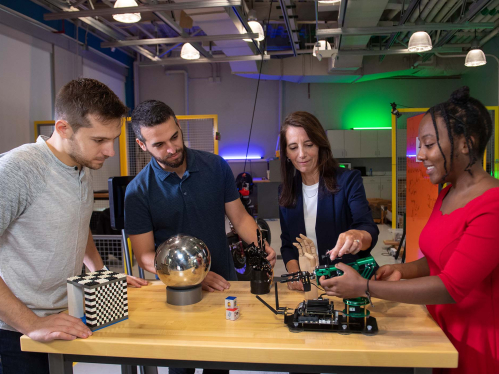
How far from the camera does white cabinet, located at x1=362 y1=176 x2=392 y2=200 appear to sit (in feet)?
33.9

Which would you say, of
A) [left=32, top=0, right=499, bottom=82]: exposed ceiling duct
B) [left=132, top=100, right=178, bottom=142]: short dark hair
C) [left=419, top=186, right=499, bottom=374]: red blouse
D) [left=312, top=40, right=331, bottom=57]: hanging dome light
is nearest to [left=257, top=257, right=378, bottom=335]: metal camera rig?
[left=419, top=186, right=499, bottom=374]: red blouse

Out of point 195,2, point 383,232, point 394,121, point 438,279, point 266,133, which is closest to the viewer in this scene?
point 438,279

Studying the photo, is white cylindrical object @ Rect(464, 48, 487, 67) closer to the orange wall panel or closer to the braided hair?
the orange wall panel

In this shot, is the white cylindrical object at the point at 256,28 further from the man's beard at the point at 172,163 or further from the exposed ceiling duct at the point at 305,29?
the man's beard at the point at 172,163

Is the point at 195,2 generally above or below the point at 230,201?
above

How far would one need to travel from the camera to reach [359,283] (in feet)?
4.26

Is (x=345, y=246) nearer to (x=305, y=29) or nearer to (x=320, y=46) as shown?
(x=320, y=46)

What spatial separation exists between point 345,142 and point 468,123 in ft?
30.9

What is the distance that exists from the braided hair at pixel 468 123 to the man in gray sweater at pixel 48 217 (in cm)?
118

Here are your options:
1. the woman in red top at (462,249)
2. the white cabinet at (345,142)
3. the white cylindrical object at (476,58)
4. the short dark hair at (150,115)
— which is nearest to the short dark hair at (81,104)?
the short dark hair at (150,115)

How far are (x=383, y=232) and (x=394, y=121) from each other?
2570mm

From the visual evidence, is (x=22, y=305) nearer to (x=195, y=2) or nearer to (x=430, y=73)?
(x=195, y=2)

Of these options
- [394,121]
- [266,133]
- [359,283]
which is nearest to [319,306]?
[359,283]

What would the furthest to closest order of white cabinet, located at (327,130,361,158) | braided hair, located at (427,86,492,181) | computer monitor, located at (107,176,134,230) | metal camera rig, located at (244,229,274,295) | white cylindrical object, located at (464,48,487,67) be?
white cabinet, located at (327,130,361,158), white cylindrical object, located at (464,48,487,67), computer monitor, located at (107,176,134,230), metal camera rig, located at (244,229,274,295), braided hair, located at (427,86,492,181)
